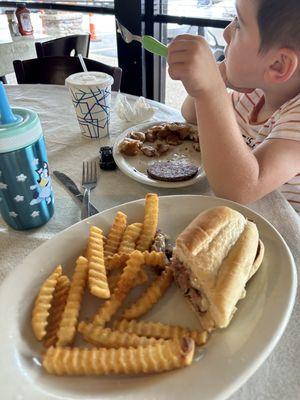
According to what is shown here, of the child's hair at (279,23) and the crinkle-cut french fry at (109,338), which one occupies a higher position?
the child's hair at (279,23)

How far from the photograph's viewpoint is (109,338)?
52cm

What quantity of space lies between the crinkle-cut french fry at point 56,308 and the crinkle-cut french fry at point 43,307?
0.01m

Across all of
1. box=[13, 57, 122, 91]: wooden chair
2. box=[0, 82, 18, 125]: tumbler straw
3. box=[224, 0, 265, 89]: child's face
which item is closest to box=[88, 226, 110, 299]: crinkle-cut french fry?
box=[0, 82, 18, 125]: tumbler straw

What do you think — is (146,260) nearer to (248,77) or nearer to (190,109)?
(248,77)

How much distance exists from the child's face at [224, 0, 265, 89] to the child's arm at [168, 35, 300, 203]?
0.13 meters

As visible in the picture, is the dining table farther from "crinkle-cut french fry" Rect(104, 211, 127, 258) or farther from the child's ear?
the child's ear

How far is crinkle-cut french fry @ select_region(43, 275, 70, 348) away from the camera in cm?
55

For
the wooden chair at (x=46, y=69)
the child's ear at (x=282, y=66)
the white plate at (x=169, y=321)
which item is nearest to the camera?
the white plate at (x=169, y=321)

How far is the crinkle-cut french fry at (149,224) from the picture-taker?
2.27ft

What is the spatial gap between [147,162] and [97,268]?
0.51 meters

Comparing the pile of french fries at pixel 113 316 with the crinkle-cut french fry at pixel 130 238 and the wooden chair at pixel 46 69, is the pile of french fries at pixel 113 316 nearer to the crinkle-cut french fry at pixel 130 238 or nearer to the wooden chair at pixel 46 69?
the crinkle-cut french fry at pixel 130 238

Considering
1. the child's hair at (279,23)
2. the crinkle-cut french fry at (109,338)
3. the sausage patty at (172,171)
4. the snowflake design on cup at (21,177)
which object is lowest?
the sausage patty at (172,171)

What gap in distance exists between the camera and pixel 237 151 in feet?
2.68

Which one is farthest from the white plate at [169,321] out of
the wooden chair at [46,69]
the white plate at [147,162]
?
the wooden chair at [46,69]
